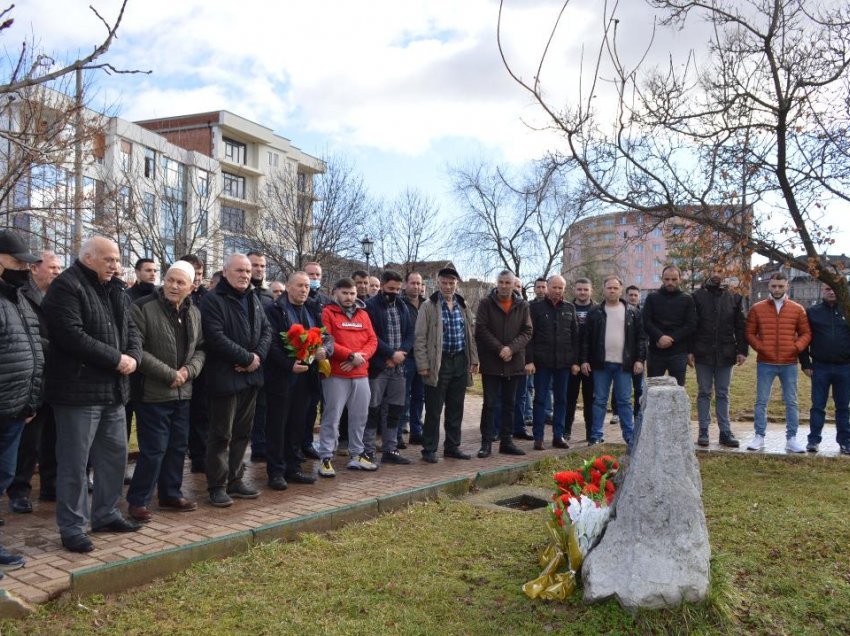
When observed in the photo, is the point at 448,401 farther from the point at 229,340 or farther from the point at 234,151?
the point at 234,151

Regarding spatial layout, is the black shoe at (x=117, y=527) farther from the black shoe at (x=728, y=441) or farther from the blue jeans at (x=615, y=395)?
the black shoe at (x=728, y=441)

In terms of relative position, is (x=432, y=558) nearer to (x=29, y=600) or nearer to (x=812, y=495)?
(x=29, y=600)

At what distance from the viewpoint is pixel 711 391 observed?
896 centimetres

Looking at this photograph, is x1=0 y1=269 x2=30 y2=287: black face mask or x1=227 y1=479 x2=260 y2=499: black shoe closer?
x1=0 y1=269 x2=30 y2=287: black face mask

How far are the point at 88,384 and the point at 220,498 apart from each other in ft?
5.52

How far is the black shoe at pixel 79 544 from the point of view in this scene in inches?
176

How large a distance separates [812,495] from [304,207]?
67.9ft

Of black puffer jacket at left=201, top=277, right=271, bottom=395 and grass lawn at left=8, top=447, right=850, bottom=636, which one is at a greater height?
black puffer jacket at left=201, top=277, right=271, bottom=395

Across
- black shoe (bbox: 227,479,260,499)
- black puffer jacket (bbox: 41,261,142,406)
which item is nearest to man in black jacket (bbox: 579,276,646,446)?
black shoe (bbox: 227,479,260,499)

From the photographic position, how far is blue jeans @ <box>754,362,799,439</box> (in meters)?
8.59

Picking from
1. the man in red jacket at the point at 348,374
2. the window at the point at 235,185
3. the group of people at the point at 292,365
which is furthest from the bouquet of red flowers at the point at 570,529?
the window at the point at 235,185

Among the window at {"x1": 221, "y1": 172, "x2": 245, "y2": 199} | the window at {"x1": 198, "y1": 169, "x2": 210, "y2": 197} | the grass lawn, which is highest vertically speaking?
the window at {"x1": 221, "y1": 172, "x2": 245, "y2": 199}

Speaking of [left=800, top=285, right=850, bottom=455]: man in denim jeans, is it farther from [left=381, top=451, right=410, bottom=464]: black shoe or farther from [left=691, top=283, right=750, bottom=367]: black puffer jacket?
[left=381, top=451, right=410, bottom=464]: black shoe

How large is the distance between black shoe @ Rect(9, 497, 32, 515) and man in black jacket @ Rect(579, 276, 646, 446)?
262 inches
